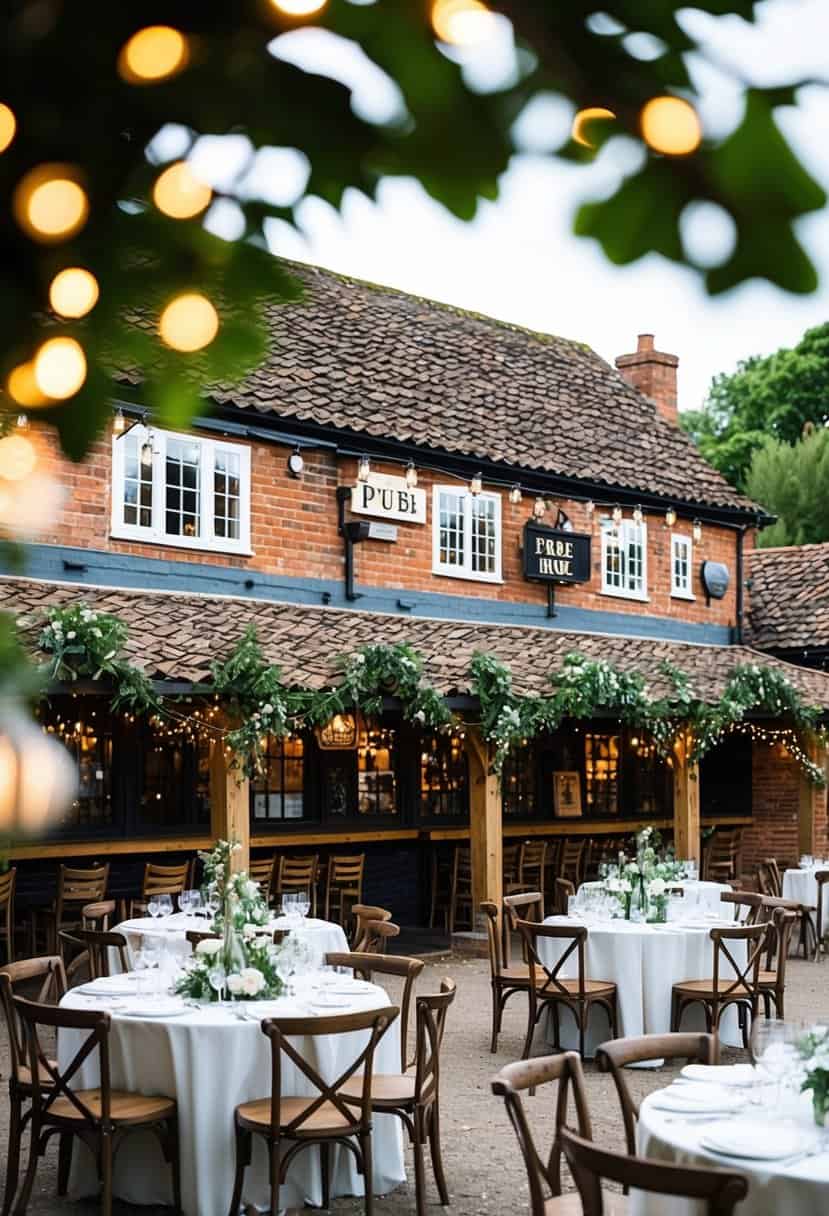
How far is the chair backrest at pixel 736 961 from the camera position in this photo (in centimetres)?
938

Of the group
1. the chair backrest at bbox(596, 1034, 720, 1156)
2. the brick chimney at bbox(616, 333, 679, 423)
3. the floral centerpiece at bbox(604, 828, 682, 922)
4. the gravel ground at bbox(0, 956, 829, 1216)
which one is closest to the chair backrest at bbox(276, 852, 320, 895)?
→ the gravel ground at bbox(0, 956, 829, 1216)

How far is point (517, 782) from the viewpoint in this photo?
1852 centimetres

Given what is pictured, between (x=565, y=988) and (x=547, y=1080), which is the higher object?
(x=547, y=1080)

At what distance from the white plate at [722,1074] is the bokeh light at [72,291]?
475 cm

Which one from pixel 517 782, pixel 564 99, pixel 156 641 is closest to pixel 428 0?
pixel 564 99

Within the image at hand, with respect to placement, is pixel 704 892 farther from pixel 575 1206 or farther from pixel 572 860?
pixel 575 1206

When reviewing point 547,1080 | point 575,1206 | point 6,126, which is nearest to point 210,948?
point 547,1080

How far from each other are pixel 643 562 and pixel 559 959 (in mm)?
9895

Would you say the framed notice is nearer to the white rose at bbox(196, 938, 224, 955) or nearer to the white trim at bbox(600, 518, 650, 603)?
the white trim at bbox(600, 518, 650, 603)

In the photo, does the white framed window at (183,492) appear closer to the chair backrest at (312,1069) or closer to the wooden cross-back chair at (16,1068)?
the wooden cross-back chair at (16,1068)

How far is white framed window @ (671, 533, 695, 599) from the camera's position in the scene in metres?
19.7

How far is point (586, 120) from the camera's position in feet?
3.83

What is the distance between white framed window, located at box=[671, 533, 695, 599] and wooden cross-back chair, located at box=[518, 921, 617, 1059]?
1015cm

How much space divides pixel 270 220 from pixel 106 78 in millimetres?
207
